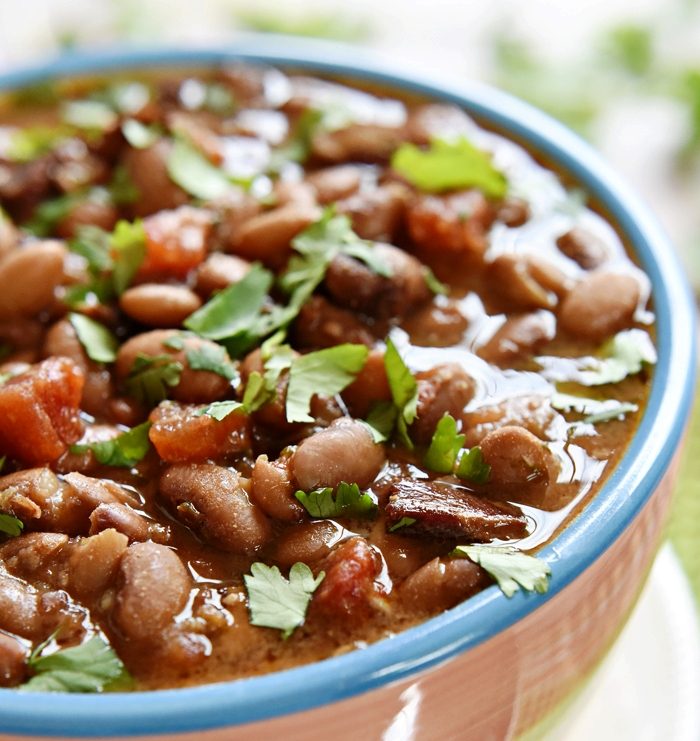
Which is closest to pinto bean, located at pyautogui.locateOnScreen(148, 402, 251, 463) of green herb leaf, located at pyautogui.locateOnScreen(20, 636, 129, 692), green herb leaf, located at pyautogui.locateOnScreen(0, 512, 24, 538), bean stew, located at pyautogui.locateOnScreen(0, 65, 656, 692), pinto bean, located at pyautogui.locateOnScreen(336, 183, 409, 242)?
bean stew, located at pyautogui.locateOnScreen(0, 65, 656, 692)

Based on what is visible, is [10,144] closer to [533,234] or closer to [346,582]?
[533,234]

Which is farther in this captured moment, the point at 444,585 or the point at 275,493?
the point at 275,493

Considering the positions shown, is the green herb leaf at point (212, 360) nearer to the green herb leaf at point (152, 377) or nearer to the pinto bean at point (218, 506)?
the green herb leaf at point (152, 377)

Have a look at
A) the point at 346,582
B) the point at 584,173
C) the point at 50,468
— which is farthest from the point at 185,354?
the point at 584,173

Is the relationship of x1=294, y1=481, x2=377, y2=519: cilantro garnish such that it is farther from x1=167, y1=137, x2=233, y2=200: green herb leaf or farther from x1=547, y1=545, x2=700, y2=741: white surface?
x1=167, y1=137, x2=233, y2=200: green herb leaf

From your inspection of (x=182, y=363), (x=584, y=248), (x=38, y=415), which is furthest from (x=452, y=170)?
(x=38, y=415)

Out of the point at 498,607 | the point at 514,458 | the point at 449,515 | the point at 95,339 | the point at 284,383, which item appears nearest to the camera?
the point at 498,607

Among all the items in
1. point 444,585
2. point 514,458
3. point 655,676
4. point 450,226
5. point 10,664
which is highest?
point 450,226

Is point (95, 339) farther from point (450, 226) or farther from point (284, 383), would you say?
point (450, 226)
